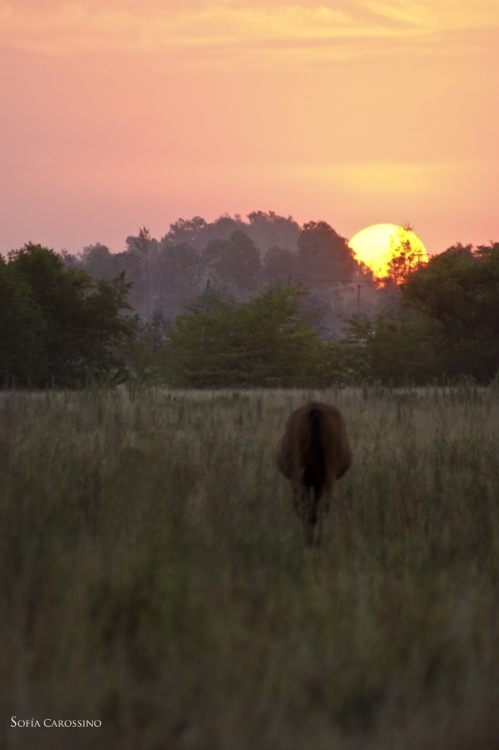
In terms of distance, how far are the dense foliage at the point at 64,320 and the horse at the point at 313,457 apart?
1972 centimetres

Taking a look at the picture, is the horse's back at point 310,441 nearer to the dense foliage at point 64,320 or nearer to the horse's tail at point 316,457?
the horse's tail at point 316,457

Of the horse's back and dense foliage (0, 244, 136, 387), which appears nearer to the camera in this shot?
the horse's back

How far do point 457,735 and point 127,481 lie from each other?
3099 mm

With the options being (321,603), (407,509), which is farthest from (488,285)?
(321,603)

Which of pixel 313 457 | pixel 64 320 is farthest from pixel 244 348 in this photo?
pixel 313 457

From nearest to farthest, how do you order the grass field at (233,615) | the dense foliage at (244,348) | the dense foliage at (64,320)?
the grass field at (233,615)
the dense foliage at (64,320)
the dense foliage at (244,348)

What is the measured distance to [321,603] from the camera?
3.45 metres

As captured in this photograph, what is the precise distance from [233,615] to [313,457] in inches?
99.5

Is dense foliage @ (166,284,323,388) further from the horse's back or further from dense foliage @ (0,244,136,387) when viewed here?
the horse's back

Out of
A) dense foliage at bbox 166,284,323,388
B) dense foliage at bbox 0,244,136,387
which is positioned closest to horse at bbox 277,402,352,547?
dense foliage at bbox 0,244,136,387

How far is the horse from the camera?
5.53 meters

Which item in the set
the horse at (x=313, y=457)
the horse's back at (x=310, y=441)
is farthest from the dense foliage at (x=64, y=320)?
the horse at (x=313, y=457)

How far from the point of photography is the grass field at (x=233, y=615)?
260 cm

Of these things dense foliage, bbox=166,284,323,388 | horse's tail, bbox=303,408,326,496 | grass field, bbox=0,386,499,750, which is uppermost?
dense foliage, bbox=166,284,323,388
